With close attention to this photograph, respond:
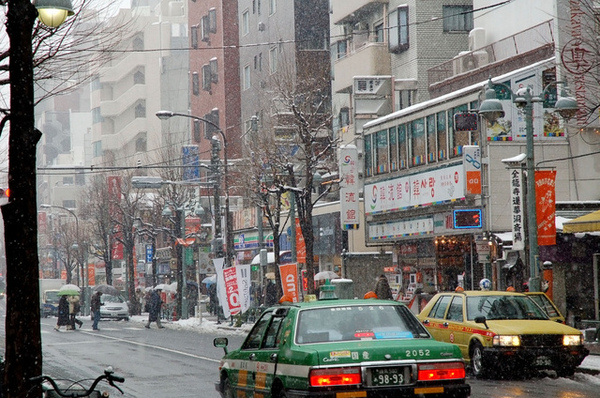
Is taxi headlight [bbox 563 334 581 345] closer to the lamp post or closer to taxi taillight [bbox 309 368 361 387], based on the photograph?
taxi taillight [bbox 309 368 361 387]

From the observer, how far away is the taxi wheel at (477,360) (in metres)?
16.5

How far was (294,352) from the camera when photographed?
384 inches

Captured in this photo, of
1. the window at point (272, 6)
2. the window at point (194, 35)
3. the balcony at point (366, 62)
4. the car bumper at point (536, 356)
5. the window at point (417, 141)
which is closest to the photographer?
the car bumper at point (536, 356)

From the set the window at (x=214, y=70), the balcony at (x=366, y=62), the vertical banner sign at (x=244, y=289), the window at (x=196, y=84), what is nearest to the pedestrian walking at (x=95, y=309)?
the vertical banner sign at (x=244, y=289)

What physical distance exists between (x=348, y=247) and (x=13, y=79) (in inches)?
1514

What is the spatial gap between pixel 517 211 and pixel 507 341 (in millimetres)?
12532

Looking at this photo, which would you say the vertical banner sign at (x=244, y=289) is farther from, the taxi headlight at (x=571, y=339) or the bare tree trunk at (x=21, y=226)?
the bare tree trunk at (x=21, y=226)

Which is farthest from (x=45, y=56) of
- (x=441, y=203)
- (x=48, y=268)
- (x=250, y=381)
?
(x=48, y=268)

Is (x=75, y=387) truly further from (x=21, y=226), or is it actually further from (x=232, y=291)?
(x=232, y=291)

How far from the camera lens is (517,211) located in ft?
92.4

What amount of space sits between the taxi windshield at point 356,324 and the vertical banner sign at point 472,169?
22.3m

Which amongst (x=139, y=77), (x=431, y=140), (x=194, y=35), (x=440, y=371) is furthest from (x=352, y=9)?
(x=139, y=77)

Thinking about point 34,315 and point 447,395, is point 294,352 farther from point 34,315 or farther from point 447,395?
point 34,315

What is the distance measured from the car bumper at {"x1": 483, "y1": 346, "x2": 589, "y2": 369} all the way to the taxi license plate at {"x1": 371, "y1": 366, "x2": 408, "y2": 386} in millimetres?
7018
